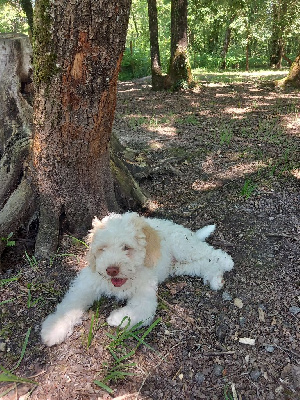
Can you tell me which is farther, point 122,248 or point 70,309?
point 70,309

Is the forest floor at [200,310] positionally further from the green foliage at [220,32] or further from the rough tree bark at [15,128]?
the green foliage at [220,32]

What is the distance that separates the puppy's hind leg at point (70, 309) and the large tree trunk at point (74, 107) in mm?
733

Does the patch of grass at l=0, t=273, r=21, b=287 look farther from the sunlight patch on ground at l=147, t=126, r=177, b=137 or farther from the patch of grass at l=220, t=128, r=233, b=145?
the sunlight patch on ground at l=147, t=126, r=177, b=137

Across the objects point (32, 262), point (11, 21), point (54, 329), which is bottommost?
point (54, 329)

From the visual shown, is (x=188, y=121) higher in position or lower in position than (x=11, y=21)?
lower

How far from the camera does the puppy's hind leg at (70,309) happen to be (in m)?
2.51

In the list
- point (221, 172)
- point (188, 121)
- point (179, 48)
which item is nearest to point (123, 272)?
point (221, 172)

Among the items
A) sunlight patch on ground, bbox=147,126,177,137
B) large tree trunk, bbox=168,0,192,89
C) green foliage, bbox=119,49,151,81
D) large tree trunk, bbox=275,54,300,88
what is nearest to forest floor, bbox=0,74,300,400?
sunlight patch on ground, bbox=147,126,177,137

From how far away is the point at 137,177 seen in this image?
4.80 metres

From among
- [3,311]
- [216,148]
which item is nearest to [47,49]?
[3,311]

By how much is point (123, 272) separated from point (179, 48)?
11025mm

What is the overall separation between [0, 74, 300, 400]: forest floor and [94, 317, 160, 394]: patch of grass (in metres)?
0.03

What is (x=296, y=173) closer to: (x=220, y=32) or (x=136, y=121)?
(x=136, y=121)

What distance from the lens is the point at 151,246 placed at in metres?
2.65
